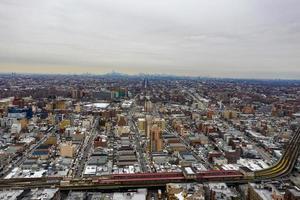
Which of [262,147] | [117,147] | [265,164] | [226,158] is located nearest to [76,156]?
[117,147]

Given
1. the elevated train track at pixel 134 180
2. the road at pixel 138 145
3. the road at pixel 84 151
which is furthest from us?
the road at pixel 138 145

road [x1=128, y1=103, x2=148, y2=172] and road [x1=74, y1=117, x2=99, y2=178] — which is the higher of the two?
road [x1=128, y1=103, x2=148, y2=172]

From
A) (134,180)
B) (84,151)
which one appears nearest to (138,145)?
(84,151)

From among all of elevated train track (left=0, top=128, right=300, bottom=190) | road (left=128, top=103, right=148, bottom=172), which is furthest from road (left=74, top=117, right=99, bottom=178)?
road (left=128, top=103, right=148, bottom=172)

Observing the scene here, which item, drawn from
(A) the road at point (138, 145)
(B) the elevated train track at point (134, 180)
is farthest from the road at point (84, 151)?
(A) the road at point (138, 145)

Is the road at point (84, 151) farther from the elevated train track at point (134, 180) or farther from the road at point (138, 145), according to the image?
the road at point (138, 145)

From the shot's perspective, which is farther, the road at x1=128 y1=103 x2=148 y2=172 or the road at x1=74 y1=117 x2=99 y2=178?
the road at x1=128 y1=103 x2=148 y2=172

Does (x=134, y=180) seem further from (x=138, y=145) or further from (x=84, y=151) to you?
(x=138, y=145)

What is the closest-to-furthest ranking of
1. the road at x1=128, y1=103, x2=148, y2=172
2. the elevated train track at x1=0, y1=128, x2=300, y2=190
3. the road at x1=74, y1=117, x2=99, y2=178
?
the elevated train track at x1=0, y1=128, x2=300, y2=190 → the road at x1=74, y1=117, x2=99, y2=178 → the road at x1=128, y1=103, x2=148, y2=172

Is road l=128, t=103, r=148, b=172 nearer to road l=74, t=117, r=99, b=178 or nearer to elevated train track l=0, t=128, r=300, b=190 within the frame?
elevated train track l=0, t=128, r=300, b=190

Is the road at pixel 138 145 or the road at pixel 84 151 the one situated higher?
the road at pixel 138 145

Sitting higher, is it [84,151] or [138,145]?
[138,145]
